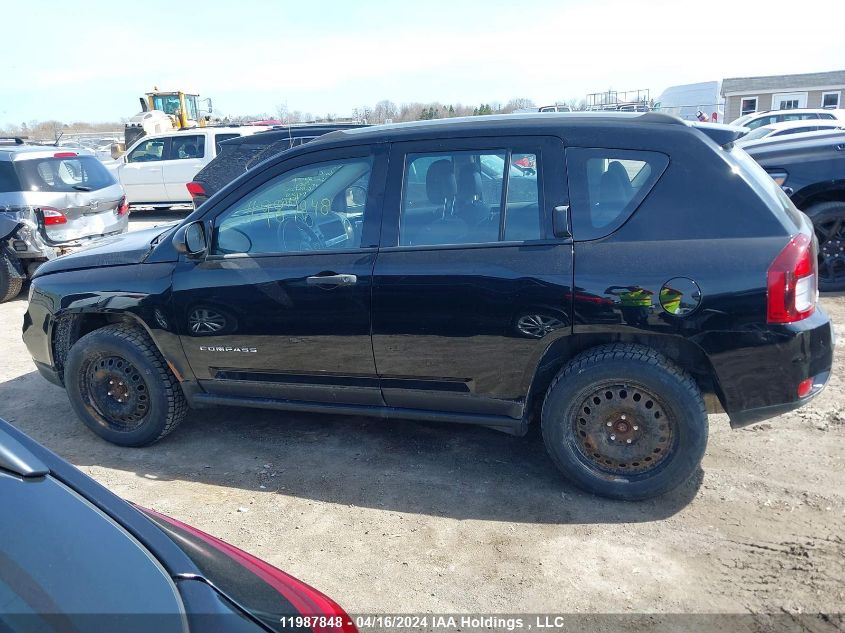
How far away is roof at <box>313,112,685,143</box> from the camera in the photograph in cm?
344

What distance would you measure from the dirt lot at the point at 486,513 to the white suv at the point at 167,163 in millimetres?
10481

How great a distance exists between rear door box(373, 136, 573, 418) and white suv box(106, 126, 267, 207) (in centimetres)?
1141

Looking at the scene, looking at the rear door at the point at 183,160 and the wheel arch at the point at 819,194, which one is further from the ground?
the rear door at the point at 183,160

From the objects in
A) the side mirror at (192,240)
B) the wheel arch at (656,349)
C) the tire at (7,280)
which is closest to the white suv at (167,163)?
the tire at (7,280)

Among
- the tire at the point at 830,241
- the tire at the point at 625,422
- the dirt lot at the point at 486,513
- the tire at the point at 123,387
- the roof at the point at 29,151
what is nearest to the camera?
the dirt lot at the point at 486,513

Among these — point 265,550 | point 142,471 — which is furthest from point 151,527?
point 142,471

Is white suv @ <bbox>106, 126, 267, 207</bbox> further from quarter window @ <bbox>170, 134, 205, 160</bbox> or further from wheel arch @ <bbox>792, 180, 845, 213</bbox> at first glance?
wheel arch @ <bbox>792, 180, 845, 213</bbox>

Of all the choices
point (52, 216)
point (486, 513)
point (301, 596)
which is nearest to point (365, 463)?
point (486, 513)

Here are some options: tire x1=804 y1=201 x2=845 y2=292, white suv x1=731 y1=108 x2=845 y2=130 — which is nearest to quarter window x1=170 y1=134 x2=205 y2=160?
tire x1=804 y1=201 x2=845 y2=292

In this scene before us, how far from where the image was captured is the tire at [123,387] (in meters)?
4.11

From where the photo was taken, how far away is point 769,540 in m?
3.12

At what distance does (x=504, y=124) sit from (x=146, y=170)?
41.9 ft

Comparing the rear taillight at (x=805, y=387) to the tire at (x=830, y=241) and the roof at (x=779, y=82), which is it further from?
the roof at (x=779, y=82)

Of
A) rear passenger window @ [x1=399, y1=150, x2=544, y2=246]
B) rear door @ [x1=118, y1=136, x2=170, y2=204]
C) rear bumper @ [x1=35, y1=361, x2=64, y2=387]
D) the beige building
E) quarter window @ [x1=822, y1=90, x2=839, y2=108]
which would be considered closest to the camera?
rear passenger window @ [x1=399, y1=150, x2=544, y2=246]
